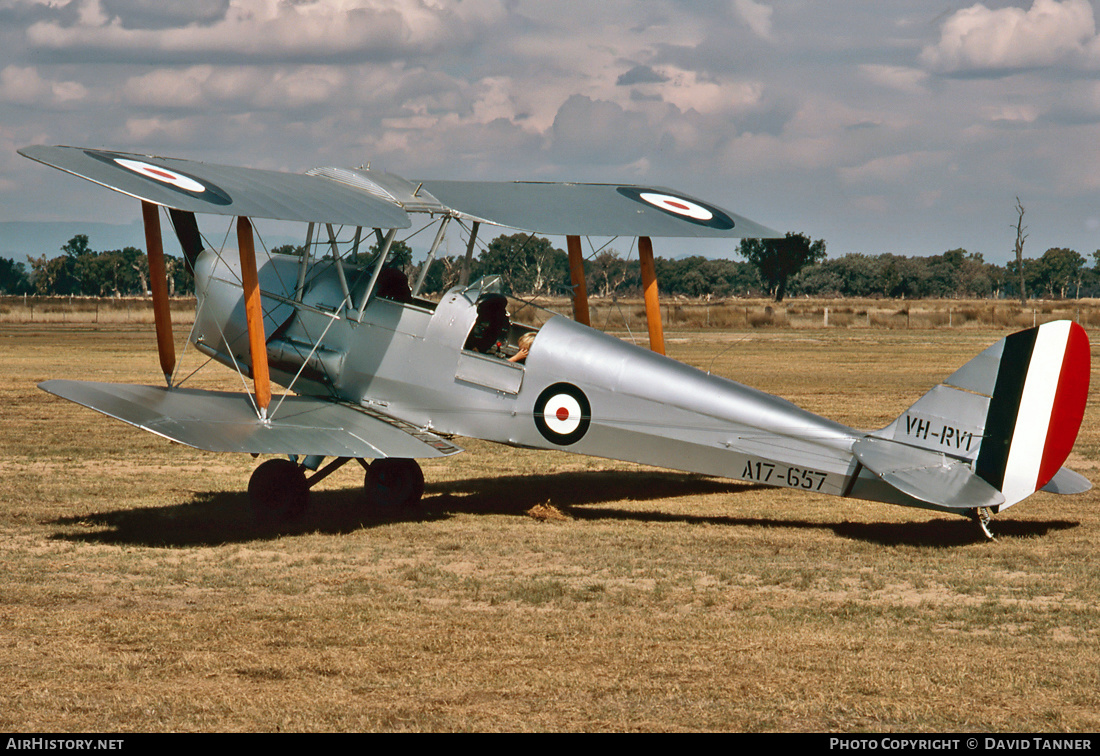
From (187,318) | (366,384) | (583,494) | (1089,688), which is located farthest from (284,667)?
(187,318)

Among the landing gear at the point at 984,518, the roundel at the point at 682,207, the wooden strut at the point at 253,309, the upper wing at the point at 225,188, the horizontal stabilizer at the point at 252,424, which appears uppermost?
the roundel at the point at 682,207

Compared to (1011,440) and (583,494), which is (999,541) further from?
(583,494)

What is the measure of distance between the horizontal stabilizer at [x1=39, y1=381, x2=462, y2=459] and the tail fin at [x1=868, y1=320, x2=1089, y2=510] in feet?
14.4

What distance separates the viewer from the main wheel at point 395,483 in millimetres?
11336

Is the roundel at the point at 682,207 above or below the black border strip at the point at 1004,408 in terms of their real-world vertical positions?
above

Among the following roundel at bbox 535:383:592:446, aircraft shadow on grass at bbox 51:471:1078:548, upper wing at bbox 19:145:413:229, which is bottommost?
aircraft shadow on grass at bbox 51:471:1078:548

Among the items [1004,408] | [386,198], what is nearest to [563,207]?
[386,198]

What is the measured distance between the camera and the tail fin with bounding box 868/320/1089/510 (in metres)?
8.58

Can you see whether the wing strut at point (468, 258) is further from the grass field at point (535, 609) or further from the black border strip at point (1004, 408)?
the black border strip at point (1004, 408)

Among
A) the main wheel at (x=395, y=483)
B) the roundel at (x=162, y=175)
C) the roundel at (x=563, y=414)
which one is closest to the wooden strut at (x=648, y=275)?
the roundel at (x=563, y=414)

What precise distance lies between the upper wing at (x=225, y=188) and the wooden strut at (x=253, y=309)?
11.3 inches

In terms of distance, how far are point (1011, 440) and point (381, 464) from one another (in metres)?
5.99

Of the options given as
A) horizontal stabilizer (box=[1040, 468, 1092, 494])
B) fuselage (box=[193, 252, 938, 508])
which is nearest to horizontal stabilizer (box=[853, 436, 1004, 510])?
fuselage (box=[193, 252, 938, 508])

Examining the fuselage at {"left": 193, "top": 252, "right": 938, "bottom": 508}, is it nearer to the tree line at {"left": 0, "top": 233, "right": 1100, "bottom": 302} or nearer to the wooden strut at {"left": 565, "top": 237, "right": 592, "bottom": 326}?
the wooden strut at {"left": 565, "top": 237, "right": 592, "bottom": 326}
